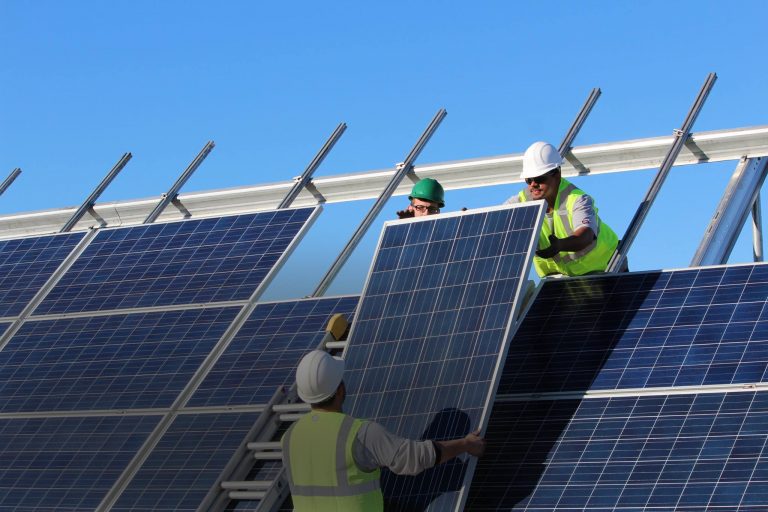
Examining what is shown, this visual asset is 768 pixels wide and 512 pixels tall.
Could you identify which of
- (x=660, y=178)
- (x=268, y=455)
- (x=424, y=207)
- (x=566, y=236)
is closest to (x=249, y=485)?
(x=268, y=455)

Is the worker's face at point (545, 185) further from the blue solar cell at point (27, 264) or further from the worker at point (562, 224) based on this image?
the blue solar cell at point (27, 264)

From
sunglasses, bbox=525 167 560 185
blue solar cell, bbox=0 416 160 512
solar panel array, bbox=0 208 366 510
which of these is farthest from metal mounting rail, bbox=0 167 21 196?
sunglasses, bbox=525 167 560 185

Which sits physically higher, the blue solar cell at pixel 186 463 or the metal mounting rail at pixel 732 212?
the metal mounting rail at pixel 732 212

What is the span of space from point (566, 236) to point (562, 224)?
0.35ft

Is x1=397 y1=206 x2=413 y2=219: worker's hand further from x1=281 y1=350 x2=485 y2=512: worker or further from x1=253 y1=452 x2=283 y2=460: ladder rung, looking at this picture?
x1=281 y1=350 x2=485 y2=512: worker

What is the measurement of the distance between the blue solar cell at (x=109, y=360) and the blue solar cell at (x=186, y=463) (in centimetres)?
55

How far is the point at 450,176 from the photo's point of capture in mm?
14820

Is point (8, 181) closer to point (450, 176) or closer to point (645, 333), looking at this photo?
point (450, 176)

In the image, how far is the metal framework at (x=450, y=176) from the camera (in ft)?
43.9

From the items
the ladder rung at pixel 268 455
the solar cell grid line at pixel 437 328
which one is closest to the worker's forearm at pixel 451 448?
the solar cell grid line at pixel 437 328

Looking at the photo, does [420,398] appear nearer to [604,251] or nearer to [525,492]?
[525,492]

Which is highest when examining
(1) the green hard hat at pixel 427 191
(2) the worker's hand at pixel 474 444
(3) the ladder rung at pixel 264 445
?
(1) the green hard hat at pixel 427 191

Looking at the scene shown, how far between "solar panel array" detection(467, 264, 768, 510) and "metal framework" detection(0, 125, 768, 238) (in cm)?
374

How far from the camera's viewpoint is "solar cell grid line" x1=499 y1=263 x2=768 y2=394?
9.09 meters
